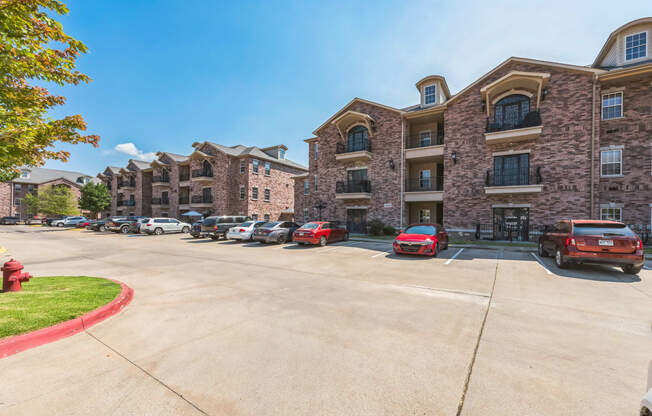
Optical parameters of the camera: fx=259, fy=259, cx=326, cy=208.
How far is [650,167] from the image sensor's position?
14.1m

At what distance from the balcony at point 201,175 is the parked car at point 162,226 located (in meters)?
8.11

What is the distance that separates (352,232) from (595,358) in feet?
66.8

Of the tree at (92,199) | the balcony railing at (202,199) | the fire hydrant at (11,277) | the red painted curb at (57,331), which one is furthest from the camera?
the tree at (92,199)

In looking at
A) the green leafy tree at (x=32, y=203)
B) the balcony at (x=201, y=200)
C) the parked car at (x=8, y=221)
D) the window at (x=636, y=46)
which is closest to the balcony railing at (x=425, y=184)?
the window at (x=636, y=46)

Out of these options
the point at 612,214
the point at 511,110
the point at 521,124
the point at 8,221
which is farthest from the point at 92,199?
the point at 612,214

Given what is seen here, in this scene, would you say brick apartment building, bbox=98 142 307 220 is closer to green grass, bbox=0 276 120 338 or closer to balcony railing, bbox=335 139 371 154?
balcony railing, bbox=335 139 371 154

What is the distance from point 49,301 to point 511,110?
76.2 feet

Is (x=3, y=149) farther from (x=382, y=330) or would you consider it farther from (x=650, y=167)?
(x=650, y=167)

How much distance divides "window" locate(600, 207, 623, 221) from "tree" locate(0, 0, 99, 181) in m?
23.0

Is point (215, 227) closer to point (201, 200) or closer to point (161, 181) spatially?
point (201, 200)

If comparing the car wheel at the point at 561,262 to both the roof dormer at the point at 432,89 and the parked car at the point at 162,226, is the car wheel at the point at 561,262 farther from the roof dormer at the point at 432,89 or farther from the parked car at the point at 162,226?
the parked car at the point at 162,226

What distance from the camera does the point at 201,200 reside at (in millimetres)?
33531

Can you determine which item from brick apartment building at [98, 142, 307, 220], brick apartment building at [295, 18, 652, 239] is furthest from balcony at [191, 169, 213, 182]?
brick apartment building at [295, 18, 652, 239]

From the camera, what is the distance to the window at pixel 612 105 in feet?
48.9
